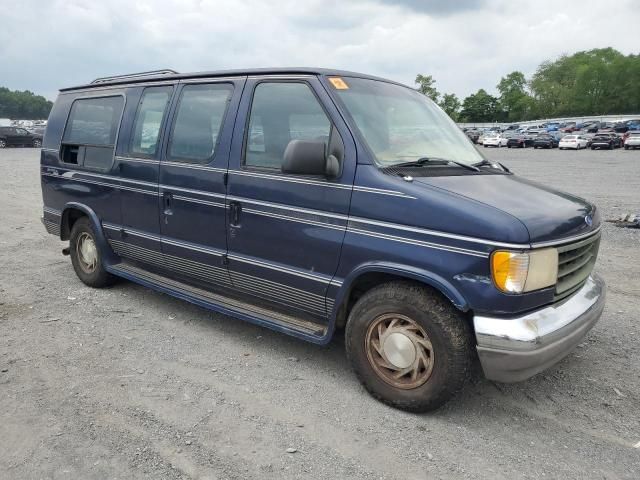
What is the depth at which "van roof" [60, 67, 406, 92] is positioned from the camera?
3.84 m

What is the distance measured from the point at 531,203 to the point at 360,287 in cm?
125

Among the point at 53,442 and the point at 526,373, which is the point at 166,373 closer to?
the point at 53,442

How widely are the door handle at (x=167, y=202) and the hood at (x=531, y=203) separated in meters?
2.32

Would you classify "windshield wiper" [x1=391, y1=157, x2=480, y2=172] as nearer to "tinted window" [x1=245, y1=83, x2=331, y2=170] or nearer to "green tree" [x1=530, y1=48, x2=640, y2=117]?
"tinted window" [x1=245, y1=83, x2=331, y2=170]

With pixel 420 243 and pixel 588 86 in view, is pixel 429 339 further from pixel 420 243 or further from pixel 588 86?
pixel 588 86

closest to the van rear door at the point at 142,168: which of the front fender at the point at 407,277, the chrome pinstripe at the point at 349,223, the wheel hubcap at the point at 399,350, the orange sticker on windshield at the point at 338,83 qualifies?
the chrome pinstripe at the point at 349,223

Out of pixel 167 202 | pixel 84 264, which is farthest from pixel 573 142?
pixel 167 202

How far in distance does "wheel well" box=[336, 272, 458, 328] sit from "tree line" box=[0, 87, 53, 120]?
134m

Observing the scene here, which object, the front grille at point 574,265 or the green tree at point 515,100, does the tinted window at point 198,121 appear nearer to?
the front grille at point 574,265

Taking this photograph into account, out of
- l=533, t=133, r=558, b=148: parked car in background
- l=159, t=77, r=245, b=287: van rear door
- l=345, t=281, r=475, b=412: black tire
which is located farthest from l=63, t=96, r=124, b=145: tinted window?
l=533, t=133, r=558, b=148: parked car in background

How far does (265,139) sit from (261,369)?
1.75 metres

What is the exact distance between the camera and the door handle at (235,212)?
404 cm

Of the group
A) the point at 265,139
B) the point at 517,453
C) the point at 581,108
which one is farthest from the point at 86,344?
the point at 581,108

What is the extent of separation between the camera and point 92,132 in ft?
18.2
